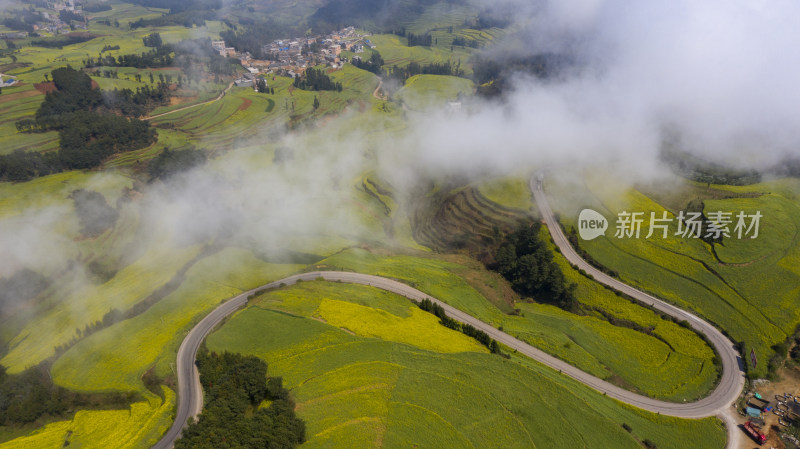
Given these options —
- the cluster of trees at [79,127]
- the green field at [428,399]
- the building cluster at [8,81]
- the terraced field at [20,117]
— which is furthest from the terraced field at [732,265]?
the building cluster at [8,81]

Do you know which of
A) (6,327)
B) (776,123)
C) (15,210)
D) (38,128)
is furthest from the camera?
(38,128)

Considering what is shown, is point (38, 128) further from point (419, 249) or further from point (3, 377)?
point (419, 249)

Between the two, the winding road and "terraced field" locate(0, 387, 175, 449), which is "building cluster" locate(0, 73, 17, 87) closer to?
the winding road

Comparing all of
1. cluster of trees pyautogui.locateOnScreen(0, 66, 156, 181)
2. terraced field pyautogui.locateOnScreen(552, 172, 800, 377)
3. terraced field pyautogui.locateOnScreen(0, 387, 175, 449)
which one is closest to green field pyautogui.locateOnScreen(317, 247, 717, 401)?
terraced field pyautogui.locateOnScreen(552, 172, 800, 377)

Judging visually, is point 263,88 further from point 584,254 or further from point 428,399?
point 428,399

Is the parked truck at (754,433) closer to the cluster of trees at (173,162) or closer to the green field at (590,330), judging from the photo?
the green field at (590,330)

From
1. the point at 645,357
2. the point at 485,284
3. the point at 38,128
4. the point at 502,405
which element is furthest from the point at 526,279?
the point at 38,128
